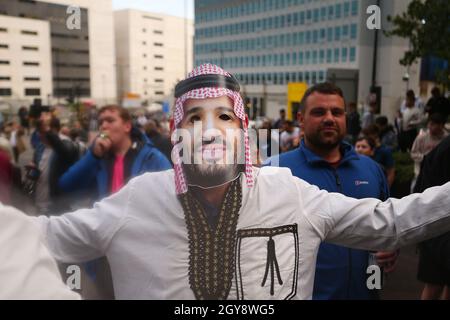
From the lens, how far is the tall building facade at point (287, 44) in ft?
5.46

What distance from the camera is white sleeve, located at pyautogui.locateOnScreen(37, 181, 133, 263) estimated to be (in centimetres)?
112

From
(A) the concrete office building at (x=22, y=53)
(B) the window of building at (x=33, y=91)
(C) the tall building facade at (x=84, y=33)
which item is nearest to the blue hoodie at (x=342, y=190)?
(C) the tall building facade at (x=84, y=33)

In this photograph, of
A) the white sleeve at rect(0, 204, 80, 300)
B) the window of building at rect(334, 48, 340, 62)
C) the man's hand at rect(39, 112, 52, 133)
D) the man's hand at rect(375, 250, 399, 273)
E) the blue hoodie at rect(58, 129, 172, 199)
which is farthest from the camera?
the man's hand at rect(39, 112, 52, 133)

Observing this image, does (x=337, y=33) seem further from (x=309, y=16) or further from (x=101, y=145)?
(x=101, y=145)

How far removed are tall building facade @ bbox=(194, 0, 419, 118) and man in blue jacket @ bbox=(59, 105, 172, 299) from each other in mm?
548

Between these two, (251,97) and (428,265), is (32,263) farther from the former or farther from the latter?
(428,265)

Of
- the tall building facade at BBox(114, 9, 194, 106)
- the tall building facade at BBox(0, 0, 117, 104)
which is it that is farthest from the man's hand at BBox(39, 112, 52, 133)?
the tall building facade at BBox(114, 9, 194, 106)

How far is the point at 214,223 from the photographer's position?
1187 mm

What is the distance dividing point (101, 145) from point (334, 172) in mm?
1052

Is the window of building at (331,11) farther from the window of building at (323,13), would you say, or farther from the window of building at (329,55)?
the window of building at (329,55)

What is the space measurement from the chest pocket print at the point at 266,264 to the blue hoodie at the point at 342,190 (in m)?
0.39

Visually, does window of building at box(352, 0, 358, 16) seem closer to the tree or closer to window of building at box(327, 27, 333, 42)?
window of building at box(327, 27, 333, 42)

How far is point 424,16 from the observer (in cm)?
297

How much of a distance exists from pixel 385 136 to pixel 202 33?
1.67 metres
